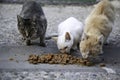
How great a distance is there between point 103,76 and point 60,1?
5.32 meters

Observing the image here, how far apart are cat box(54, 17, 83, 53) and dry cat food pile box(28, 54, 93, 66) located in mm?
242

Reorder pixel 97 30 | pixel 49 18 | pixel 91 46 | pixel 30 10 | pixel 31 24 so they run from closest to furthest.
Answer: pixel 91 46 < pixel 97 30 < pixel 31 24 < pixel 30 10 < pixel 49 18

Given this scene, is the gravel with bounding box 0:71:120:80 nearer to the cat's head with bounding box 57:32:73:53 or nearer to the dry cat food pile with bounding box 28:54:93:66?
the dry cat food pile with bounding box 28:54:93:66

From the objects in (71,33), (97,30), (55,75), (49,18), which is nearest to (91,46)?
(97,30)

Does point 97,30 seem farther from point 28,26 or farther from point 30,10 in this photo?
point 30,10

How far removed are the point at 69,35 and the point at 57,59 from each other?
563mm

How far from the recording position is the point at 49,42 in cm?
726

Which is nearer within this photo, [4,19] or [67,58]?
[67,58]

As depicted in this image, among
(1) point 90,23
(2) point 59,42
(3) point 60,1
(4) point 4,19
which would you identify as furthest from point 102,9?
(3) point 60,1

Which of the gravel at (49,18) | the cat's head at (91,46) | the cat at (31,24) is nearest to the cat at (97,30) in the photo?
the cat's head at (91,46)

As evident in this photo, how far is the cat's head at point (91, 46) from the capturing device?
595cm

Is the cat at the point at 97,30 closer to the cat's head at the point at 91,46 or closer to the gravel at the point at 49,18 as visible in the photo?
the cat's head at the point at 91,46

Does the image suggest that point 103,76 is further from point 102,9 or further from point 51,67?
point 102,9

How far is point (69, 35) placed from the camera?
21.3 feet
